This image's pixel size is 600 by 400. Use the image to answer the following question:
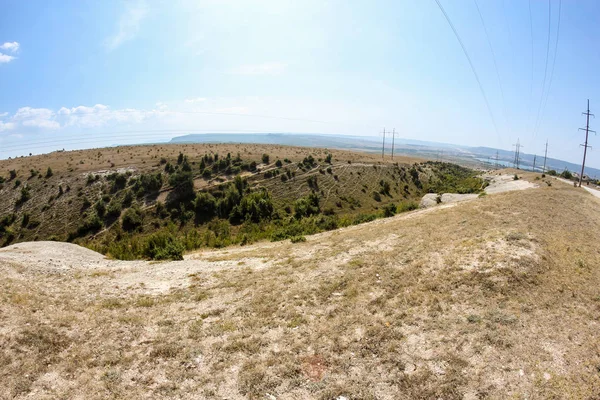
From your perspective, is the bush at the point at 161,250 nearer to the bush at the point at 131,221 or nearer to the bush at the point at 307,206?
the bush at the point at 131,221

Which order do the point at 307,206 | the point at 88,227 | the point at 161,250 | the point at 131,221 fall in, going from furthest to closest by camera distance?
1. the point at 307,206
2. the point at 131,221
3. the point at 88,227
4. the point at 161,250

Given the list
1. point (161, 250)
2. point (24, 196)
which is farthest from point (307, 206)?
point (24, 196)

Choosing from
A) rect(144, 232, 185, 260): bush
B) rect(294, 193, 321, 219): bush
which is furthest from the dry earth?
rect(294, 193, 321, 219): bush

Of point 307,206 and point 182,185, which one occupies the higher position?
point 182,185

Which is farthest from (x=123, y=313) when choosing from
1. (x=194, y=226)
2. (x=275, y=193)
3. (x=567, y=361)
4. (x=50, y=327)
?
(x=275, y=193)

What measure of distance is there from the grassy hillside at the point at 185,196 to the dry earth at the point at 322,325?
752 inches

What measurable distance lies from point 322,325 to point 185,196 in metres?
57.3

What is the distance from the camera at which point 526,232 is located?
58.6ft

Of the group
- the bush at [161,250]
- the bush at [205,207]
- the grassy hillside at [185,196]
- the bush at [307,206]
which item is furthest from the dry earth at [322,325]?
the bush at [205,207]

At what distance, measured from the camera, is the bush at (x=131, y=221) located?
53812mm

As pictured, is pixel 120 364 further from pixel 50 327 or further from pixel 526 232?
pixel 526 232

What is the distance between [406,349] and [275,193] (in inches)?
2318

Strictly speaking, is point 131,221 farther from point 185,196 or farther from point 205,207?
point 205,207

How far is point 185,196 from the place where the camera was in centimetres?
6209
